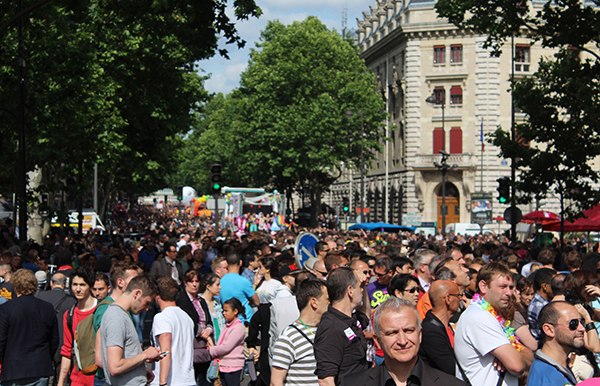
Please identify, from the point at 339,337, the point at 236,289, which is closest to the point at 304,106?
the point at 236,289

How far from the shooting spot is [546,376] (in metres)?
4.59

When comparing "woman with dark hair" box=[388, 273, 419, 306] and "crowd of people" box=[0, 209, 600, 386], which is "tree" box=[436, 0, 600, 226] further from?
"woman with dark hair" box=[388, 273, 419, 306]

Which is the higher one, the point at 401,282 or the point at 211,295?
the point at 401,282

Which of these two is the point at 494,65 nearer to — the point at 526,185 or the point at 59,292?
the point at 526,185

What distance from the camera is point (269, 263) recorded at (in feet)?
34.4

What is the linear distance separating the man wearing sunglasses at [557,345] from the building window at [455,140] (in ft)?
161

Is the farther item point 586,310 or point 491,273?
point 586,310

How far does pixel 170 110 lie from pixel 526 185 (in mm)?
12591

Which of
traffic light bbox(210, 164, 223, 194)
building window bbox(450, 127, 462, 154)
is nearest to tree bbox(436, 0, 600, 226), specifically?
traffic light bbox(210, 164, 223, 194)

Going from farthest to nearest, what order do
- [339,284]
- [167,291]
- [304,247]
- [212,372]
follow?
[304,247] < [212,372] < [167,291] < [339,284]

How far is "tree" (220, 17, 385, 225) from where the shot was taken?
156 ft

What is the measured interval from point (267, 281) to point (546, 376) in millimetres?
5689

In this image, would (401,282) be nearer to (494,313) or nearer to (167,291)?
(494,313)

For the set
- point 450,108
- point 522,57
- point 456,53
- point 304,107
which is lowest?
point 304,107
